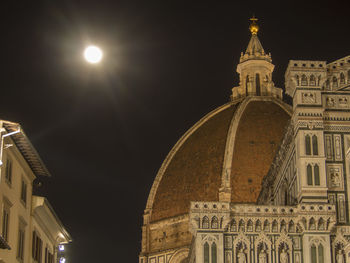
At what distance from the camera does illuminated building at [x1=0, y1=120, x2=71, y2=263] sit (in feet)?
93.7

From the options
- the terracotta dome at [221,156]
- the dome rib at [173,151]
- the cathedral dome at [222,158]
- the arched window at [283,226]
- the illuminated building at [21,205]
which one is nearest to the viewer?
the illuminated building at [21,205]

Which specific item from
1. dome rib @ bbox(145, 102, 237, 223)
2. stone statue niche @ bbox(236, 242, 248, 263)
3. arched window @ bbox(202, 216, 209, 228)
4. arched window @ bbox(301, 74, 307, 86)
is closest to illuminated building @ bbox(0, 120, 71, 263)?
arched window @ bbox(202, 216, 209, 228)

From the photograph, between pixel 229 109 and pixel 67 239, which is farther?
pixel 229 109

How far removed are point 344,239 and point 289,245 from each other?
207 centimetres

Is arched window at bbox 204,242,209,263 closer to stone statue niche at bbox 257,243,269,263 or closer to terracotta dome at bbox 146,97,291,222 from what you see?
stone statue niche at bbox 257,243,269,263

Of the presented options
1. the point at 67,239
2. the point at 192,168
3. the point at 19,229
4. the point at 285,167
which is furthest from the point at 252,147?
the point at 19,229

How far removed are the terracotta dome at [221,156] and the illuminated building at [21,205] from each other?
32.6 metres

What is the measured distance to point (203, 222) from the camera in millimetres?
36812

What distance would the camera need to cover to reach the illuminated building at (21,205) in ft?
93.7

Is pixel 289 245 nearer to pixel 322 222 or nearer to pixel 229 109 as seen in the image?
pixel 322 222

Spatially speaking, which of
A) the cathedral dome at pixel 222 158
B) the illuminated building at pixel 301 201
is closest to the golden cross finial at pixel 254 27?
the cathedral dome at pixel 222 158

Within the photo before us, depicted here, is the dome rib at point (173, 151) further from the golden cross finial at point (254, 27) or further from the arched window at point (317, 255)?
the arched window at point (317, 255)

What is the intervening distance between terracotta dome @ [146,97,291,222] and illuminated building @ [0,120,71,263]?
3262 centimetres

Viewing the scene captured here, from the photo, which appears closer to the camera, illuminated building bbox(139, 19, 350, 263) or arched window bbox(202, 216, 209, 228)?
illuminated building bbox(139, 19, 350, 263)
